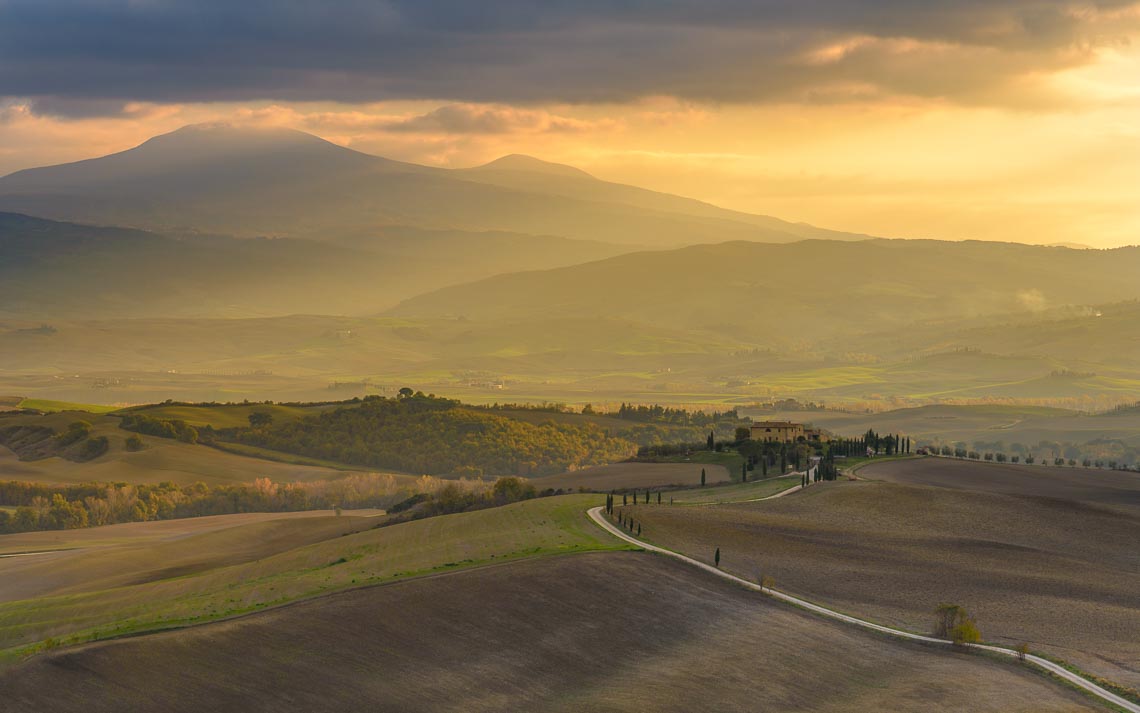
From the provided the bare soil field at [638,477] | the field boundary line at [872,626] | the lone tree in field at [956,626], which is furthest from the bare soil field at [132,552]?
Answer: the lone tree in field at [956,626]

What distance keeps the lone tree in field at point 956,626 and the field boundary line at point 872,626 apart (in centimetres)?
35

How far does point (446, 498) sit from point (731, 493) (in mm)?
27569

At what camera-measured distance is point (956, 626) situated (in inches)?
2365

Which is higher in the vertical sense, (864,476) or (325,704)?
(864,476)

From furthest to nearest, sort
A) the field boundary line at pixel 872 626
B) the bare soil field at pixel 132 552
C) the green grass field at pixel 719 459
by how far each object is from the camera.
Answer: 1. the green grass field at pixel 719 459
2. the bare soil field at pixel 132 552
3. the field boundary line at pixel 872 626

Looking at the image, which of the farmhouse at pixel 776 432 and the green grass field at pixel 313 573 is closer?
the green grass field at pixel 313 573

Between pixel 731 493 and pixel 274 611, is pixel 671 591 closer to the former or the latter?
pixel 274 611

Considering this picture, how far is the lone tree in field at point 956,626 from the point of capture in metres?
59.0

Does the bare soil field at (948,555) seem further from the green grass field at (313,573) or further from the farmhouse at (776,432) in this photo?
the farmhouse at (776,432)

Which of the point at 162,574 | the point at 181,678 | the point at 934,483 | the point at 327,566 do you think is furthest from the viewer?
the point at 934,483

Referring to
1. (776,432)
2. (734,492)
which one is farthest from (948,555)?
(776,432)

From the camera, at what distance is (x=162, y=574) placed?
376ft

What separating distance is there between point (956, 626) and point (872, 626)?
4.43 meters

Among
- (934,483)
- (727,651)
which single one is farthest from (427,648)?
(934,483)
